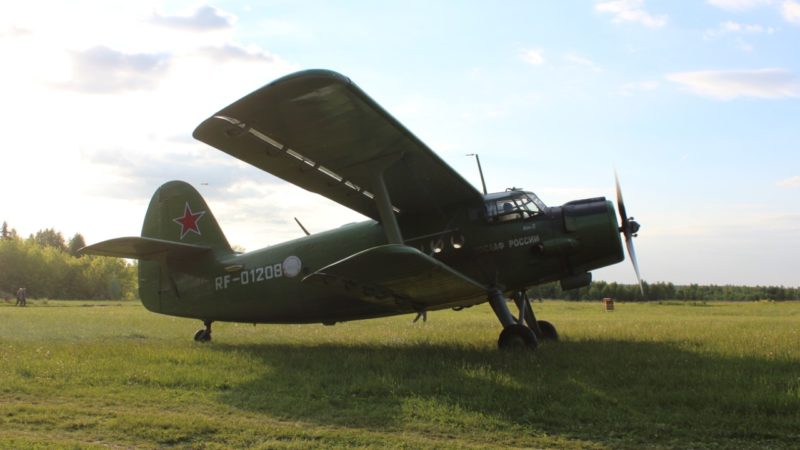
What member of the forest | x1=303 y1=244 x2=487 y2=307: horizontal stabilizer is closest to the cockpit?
x1=303 y1=244 x2=487 y2=307: horizontal stabilizer

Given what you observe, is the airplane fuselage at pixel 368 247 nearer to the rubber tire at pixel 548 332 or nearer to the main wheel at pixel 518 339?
the main wheel at pixel 518 339

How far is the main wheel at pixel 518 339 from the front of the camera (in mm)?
9609

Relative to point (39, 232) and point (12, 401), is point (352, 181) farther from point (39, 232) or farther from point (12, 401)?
point (39, 232)

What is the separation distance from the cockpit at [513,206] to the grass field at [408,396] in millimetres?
2324

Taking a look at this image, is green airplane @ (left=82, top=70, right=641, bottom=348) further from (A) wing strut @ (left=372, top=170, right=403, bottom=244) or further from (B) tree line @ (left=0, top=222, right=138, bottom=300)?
(B) tree line @ (left=0, top=222, right=138, bottom=300)

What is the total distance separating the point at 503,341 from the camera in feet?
32.1

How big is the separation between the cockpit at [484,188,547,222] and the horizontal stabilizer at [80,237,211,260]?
6.15m

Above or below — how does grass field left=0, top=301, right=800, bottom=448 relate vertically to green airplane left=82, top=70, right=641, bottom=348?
below

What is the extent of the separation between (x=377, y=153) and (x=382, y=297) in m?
2.35

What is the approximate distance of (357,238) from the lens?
11.7m

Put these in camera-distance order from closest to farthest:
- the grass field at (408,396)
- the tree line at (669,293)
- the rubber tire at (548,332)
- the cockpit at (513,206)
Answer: the grass field at (408,396) < the cockpit at (513,206) < the rubber tire at (548,332) < the tree line at (669,293)

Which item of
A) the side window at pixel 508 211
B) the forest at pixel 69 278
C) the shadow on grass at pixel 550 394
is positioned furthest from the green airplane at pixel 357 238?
the forest at pixel 69 278

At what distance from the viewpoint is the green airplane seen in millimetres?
8461

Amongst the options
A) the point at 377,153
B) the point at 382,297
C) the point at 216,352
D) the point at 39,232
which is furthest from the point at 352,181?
the point at 39,232
